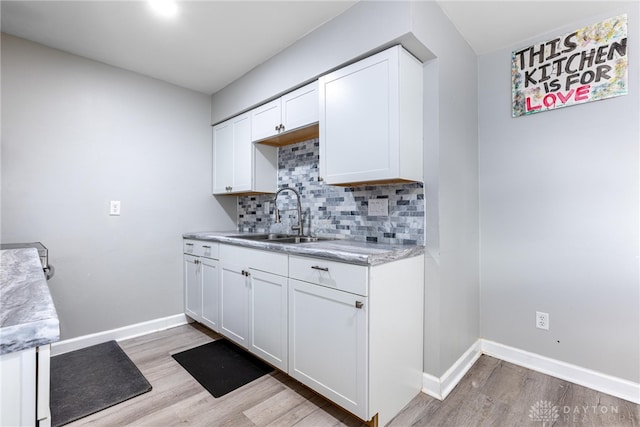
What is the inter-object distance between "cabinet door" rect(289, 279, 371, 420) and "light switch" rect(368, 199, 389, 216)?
72cm

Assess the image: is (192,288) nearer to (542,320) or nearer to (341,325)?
(341,325)

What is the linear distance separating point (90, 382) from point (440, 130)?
2710 millimetres

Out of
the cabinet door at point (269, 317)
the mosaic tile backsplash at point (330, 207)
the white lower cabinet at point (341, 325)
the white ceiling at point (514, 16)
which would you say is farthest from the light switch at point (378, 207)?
the white ceiling at point (514, 16)

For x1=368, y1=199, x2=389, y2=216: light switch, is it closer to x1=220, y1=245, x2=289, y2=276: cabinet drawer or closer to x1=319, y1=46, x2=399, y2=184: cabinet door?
x1=319, y1=46, x2=399, y2=184: cabinet door

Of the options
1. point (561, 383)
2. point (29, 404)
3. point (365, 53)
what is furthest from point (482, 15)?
point (29, 404)

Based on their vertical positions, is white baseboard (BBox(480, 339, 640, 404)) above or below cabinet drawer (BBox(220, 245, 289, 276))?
below

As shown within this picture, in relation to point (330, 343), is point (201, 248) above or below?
above

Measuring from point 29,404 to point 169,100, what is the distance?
2944 mm

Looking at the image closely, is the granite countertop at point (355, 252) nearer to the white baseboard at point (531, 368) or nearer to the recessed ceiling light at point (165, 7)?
the white baseboard at point (531, 368)

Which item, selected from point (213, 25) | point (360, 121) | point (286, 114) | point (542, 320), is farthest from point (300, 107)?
point (542, 320)

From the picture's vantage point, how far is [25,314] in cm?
59

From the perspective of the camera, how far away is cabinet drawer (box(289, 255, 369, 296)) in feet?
4.73

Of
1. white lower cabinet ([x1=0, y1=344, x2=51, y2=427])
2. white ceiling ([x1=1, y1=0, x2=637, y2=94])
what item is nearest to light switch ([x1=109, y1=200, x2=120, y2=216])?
white ceiling ([x1=1, y1=0, x2=637, y2=94])

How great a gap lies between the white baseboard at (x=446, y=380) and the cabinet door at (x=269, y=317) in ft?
2.86
